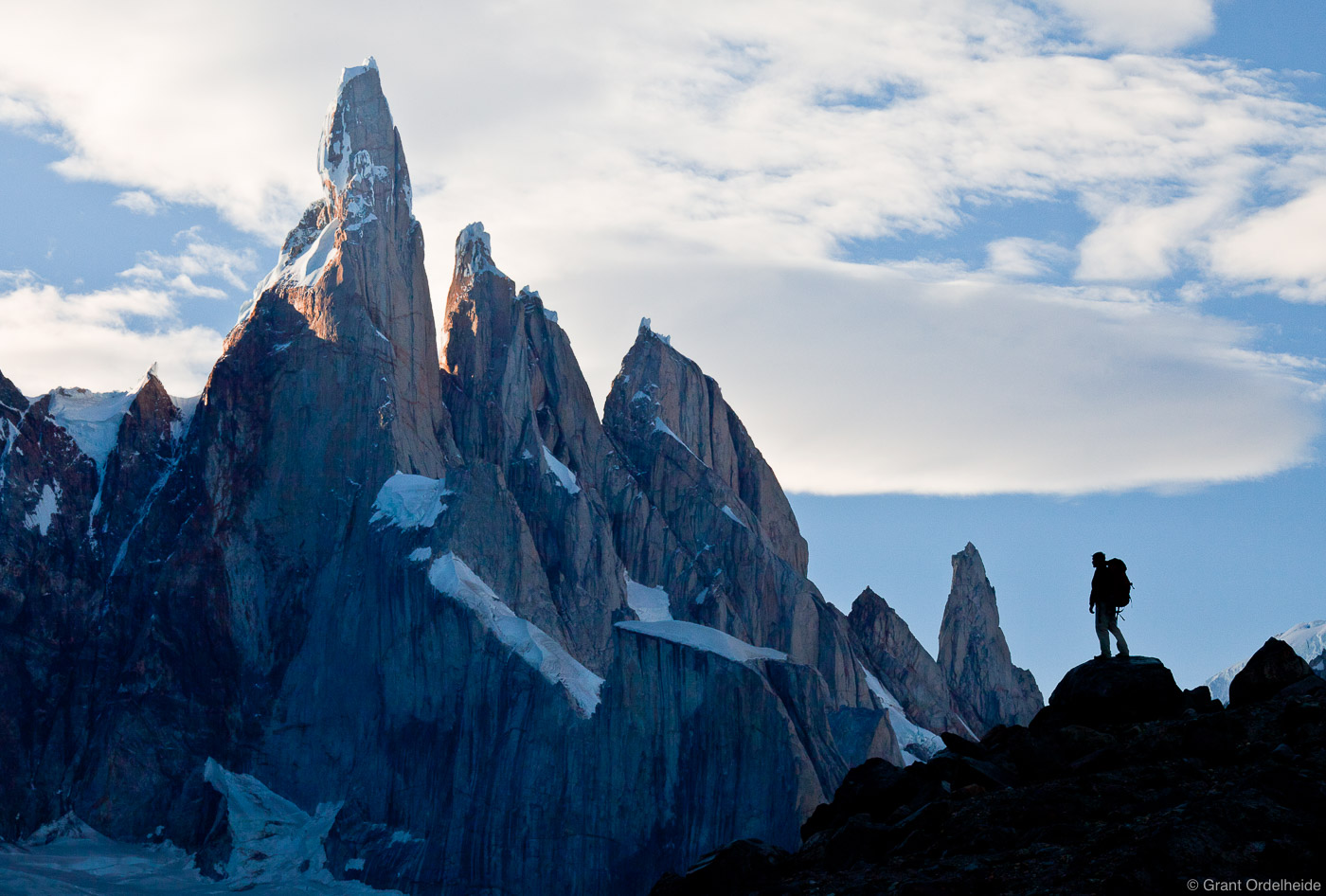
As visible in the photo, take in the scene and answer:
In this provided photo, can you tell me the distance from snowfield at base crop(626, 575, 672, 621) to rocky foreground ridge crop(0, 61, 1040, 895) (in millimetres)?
361

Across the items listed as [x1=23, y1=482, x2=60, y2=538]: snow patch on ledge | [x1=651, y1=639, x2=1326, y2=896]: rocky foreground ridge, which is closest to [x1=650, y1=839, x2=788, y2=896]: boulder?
[x1=651, y1=639, x2=1326, y2=896]: rocky foreground ridge

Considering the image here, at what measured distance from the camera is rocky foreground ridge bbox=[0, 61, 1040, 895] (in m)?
100

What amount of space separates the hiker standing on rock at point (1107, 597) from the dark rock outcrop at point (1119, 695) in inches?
26.7

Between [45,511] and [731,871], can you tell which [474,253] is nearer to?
[45,511]

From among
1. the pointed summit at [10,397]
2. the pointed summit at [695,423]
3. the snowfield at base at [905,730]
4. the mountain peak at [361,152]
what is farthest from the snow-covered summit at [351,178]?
the snowfield at base at [905,730]

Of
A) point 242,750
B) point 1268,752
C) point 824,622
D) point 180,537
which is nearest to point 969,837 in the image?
point 1268,752

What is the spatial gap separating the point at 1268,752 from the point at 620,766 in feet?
250

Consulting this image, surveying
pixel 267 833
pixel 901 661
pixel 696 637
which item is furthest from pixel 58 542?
pixel 901 661

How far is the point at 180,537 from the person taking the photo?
379 feet

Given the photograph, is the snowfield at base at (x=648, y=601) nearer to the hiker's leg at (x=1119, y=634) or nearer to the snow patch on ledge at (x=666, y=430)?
the snow patch on ledge at (x=666, y=430)

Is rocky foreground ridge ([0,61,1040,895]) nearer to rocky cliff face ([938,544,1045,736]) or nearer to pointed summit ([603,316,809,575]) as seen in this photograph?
pointed summit ([603,316,809,575])

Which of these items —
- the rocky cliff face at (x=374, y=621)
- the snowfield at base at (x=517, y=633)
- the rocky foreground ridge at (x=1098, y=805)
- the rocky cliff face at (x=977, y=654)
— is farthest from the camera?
the rocky cliff face at (x=977, y=654)

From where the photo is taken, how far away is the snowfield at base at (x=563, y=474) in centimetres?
13462

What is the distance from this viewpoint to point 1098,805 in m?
25.8
